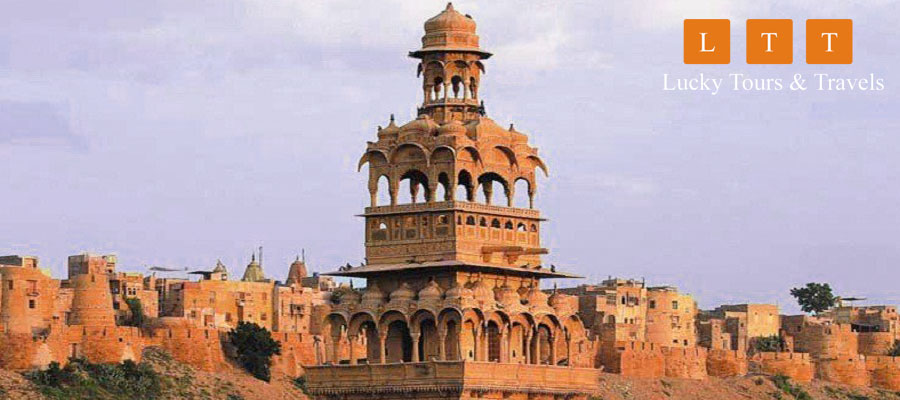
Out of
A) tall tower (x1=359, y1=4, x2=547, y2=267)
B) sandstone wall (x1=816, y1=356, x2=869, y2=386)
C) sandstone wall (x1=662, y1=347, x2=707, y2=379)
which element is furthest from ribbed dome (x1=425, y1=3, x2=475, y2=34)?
sandstone wall (x1=816, y1=356, x2=869, y2=386)

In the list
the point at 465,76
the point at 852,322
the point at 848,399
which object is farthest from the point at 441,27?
the point at 852,322

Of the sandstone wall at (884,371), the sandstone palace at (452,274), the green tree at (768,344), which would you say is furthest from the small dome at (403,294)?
the green tree at (768,344)

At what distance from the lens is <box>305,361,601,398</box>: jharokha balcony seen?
5784cm

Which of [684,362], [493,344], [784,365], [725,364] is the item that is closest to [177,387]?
[684,362]

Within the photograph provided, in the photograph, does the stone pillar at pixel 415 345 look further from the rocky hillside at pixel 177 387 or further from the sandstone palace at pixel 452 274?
the rocky hillside at pixel 177 387

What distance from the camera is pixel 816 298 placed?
557ft

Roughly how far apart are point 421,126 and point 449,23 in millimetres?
2294

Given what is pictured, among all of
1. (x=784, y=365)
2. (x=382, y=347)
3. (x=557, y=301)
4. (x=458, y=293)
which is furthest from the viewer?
(x=784, y=365)

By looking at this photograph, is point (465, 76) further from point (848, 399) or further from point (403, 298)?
point (848, 399)

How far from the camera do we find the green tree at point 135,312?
123750 mm

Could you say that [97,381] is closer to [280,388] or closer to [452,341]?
[280,388]

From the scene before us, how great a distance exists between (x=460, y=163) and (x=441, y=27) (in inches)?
121

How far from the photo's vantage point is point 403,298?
59.0 meters

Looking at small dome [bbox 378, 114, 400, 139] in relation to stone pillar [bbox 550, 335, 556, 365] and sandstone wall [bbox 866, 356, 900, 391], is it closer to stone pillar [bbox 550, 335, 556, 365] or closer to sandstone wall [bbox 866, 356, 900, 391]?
stone pillar [bbox 550, 335, 556, 365]
